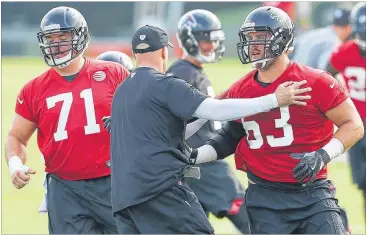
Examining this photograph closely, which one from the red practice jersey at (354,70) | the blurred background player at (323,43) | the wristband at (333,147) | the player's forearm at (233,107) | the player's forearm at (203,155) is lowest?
the blurred background player at (323,43)

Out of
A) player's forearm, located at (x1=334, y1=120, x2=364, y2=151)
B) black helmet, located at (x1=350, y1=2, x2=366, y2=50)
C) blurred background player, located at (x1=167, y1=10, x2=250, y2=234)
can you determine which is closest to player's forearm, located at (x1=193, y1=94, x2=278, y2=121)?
player's forearm, located at (x1=334, y1=120, x2=364, y2=151)

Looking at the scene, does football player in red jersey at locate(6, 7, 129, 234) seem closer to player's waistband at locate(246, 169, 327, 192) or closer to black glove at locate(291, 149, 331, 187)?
player's waistband at locate(246, 169, 327, 192)

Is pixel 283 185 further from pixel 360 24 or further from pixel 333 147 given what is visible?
pixel 360 24

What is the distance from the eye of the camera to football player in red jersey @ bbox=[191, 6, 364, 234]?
614 centimetres

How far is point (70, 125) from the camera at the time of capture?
22.5 ft

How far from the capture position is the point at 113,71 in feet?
23.1

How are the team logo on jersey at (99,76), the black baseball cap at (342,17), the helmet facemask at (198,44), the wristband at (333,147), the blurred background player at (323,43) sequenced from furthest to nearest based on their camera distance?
the black baseball cap at (342,17)
the blurred background player at (323,43)
the helmet facemask at (198,44)
the team logo on jersey at (99,76)
the wristband at (333,147)

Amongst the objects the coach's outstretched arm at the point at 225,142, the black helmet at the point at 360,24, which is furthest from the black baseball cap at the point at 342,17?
the coach's outstretched arm at the point at 225,142

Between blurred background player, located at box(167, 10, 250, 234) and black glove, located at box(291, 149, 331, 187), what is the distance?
2349 millimetres

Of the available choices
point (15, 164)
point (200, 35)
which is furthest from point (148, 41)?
point (200, 35)

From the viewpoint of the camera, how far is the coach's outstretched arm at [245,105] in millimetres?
5953

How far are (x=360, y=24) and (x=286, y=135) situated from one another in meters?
3.76

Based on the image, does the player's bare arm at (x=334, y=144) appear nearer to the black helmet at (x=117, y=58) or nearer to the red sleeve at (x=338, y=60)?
the black helmet at (x=117, y=58)

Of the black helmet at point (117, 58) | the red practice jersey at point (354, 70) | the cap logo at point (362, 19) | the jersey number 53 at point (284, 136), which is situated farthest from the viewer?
the cap logo at point (362, 19)
